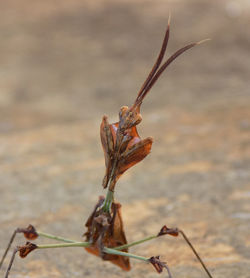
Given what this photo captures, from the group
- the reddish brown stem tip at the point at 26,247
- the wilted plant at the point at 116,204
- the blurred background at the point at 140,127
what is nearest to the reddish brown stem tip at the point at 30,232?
the wilted plant at the point at 116,204

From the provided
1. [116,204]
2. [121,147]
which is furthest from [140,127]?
[121,147]

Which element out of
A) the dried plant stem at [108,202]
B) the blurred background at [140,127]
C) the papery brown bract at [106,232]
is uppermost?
the blurred background at [140,127]

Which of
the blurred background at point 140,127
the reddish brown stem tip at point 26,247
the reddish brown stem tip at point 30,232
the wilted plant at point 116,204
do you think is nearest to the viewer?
the wilted plant at point 116,204

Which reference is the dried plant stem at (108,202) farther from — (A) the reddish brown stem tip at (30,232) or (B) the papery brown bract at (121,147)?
(A) the reddish brown stem tip at (30,232)

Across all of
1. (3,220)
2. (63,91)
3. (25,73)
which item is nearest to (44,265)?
(3,220)

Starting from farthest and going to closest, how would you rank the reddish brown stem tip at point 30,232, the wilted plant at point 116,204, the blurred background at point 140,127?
the blurred background at point 140,127 < the reddish brown stem tip at point 30,232 < the wilted plant at point 116,204

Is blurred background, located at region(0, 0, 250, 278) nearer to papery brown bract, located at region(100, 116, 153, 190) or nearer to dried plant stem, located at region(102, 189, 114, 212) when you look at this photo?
dried plant stem, located at region(102, 189, 114, 212)

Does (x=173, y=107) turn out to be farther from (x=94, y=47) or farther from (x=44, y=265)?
(x=44, y=265)
